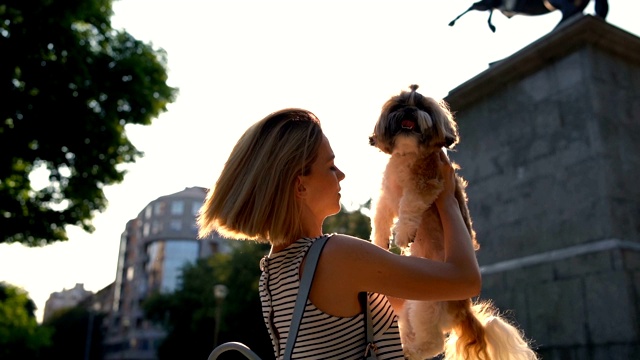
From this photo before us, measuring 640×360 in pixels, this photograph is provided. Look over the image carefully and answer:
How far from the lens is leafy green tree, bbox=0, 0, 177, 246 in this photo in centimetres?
1105

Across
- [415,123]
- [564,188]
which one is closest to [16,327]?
[564,188]

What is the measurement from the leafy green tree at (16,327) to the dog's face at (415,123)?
14.4m

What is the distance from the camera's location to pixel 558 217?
6395 millimetres

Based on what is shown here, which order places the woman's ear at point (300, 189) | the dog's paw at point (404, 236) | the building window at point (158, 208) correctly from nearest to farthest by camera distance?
1. the woman's ear at point (300, 189)
2. the dog's paw at point (404, 236)
3. the building window at point (158, 208)

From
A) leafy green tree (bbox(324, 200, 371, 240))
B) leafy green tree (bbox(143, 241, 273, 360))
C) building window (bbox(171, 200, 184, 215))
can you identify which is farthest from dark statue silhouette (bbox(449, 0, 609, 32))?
building window (bbox(171, 200, 184, 215))

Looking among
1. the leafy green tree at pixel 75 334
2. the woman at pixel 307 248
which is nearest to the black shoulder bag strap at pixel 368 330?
the woman at pixel 307 248

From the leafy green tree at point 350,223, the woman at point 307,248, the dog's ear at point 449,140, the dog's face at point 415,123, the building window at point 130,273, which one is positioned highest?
the building window at point 130,273

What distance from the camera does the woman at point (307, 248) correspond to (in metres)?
1.92

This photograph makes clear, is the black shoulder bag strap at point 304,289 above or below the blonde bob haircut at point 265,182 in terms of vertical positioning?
below

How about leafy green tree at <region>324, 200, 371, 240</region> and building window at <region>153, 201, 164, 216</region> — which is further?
building window at <region>153, 201, 164, 216</region>

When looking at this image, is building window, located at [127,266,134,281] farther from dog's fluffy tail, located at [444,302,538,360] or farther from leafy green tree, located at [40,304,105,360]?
dog's fluffy tail, located at [444,302,538,360]

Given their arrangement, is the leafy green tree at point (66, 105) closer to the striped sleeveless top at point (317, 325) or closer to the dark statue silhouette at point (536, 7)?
the dark statue silhouette at point (536, 7)

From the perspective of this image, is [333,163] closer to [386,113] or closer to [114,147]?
[386,113]

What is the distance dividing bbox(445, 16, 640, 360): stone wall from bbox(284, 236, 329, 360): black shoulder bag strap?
14.9 feet
